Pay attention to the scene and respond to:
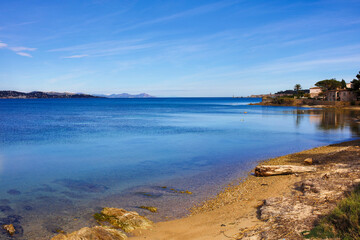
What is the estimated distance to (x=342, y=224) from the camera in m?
6.11

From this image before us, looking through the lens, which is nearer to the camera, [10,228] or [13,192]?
[10,228]

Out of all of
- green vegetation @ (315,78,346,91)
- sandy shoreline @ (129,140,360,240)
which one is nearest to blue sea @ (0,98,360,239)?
sandy shoreline @ (129,140,360,240)

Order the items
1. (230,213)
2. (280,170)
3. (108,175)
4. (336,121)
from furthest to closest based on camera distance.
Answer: (336,121) < (108,175) < (280,170) < (230,213)

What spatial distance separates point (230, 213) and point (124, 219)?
3579 mm

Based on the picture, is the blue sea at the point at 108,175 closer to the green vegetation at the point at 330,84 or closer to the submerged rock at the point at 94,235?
the submerged rock at the point at 94,235

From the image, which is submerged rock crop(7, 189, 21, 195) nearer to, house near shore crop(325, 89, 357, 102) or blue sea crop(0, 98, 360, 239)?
blue sea crop(0, 98, 360, 239)

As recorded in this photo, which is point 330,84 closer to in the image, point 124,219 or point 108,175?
point 108,175

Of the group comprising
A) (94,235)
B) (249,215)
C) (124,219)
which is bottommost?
(124,219)

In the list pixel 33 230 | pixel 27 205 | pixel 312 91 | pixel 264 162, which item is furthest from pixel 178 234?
pixel 312 91

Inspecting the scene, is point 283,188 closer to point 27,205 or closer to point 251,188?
point 251,188

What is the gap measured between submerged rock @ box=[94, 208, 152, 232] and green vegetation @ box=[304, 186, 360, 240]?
493cm

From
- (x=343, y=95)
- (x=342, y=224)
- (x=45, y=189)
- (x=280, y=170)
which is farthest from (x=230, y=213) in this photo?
(x=343, y=95)

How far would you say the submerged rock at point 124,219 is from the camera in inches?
338

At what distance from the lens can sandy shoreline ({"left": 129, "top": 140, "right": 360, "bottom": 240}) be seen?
7.75 meters
